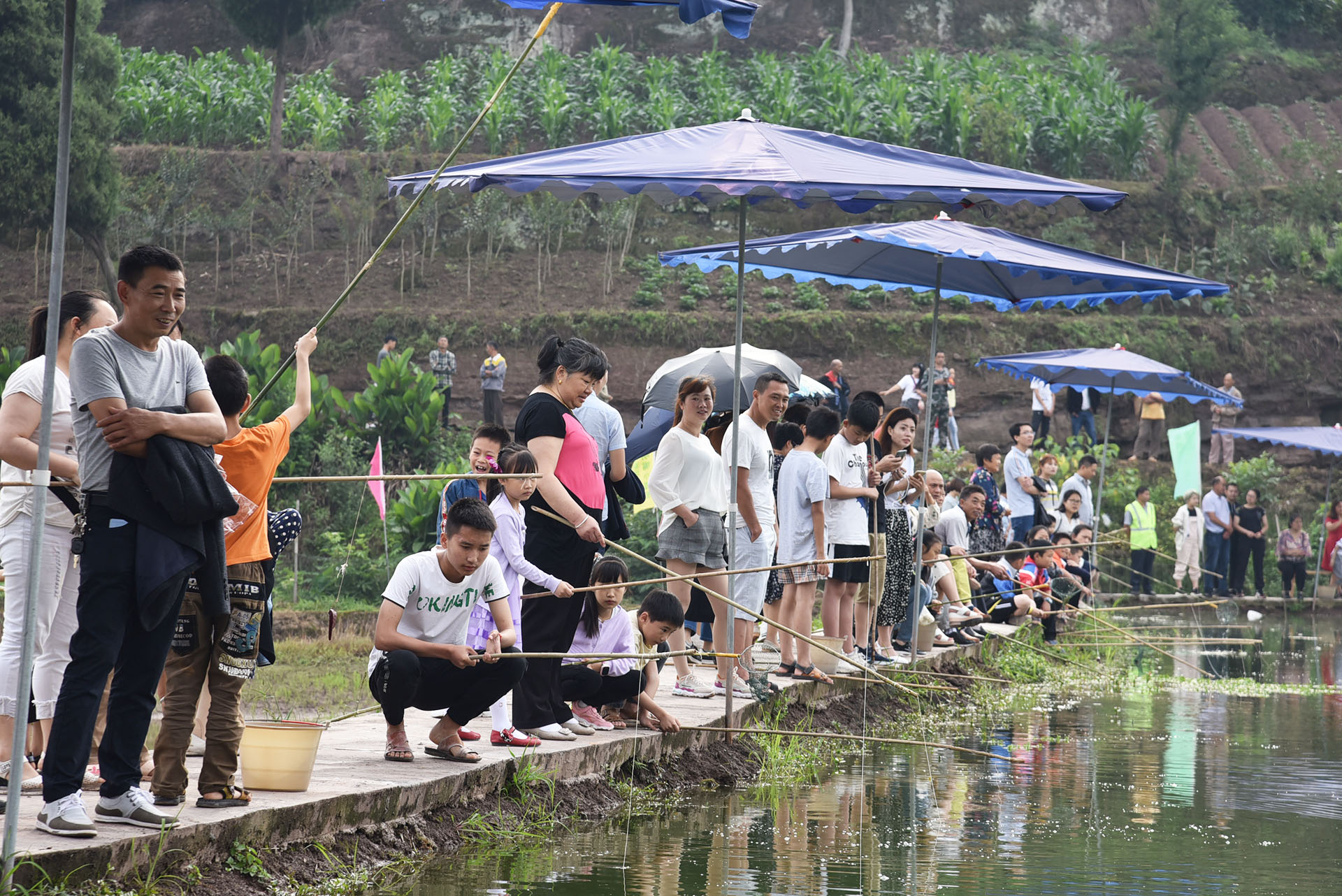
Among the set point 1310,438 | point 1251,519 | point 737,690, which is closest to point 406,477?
point 737,690

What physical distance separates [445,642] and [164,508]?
5.26 ft

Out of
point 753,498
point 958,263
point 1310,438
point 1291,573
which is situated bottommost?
point 1291,573

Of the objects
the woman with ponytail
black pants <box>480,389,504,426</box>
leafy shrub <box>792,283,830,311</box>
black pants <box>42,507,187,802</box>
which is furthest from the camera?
leafy shrub <box>792,283,830,311</box>

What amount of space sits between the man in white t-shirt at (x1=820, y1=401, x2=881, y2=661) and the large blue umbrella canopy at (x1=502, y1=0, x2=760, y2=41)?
143 inches

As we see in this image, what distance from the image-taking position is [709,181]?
6.23 metres

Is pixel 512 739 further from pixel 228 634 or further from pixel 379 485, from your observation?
pixel 379 485

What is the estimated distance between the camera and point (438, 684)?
17.6ft

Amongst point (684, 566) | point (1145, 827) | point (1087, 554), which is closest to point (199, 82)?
point (1087, 554)

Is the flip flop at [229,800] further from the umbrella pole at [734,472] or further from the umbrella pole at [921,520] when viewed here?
the umbrella pole at [921,520]

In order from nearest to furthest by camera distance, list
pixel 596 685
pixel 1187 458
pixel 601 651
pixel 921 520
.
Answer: pixel 596 685, pixel 601 651, pixel 921 520, pixel 1187 458

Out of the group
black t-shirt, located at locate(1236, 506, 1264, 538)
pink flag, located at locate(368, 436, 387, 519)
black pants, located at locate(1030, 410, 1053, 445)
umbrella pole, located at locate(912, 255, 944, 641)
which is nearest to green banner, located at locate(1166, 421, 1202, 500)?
black t-shirt, located at locate(1236, 506, 1264, 538)

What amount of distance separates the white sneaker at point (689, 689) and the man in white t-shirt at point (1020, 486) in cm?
633

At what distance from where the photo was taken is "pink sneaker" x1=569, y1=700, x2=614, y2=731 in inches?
260

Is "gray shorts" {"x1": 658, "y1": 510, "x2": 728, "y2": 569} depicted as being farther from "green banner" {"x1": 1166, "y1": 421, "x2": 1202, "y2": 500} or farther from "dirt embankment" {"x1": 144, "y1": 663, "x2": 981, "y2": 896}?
"green banner" {"x1": 1166, "y1": 421, "x2": 1202, "y2": 500}
